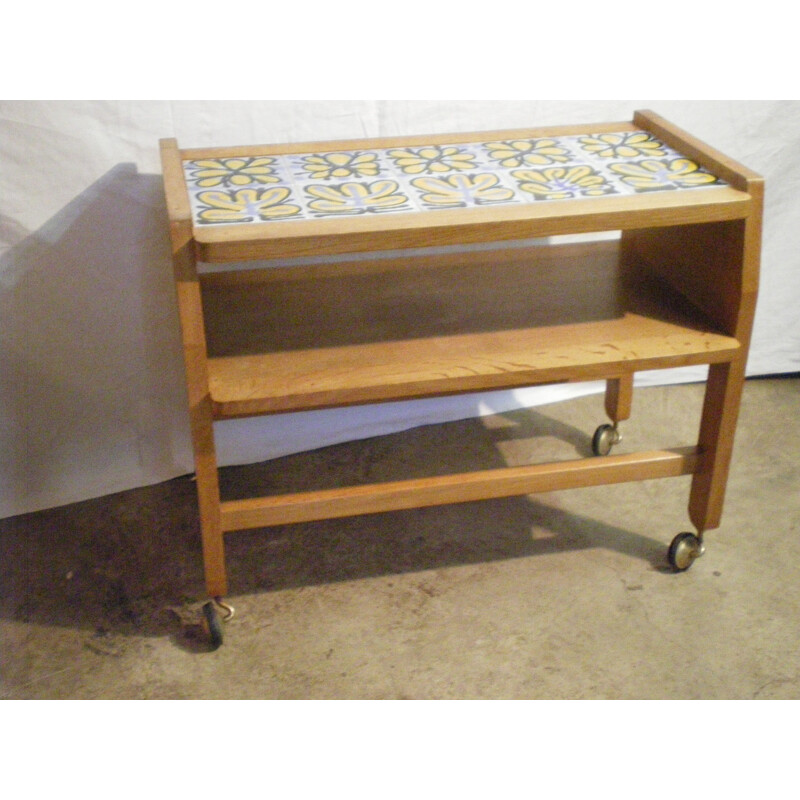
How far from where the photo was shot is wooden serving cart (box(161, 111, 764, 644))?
5.24ft

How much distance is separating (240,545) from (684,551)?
2.87 ft

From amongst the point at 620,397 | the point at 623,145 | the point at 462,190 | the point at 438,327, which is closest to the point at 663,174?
the point at 623,145

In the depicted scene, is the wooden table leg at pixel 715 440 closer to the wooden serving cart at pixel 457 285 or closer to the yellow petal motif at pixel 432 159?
the wooden serving cart at pixel 457 285

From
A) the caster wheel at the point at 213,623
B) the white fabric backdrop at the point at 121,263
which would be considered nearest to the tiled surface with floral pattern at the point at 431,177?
the white fabric backdrop at the point at 121,263

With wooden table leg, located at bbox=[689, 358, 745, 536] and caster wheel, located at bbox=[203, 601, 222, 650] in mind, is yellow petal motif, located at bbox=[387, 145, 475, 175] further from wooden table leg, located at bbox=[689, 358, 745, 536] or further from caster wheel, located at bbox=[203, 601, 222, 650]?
caster wheel, located at bbox=[203, 601, 222, 650]

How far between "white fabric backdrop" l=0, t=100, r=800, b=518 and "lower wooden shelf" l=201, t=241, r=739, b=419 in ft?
0.92

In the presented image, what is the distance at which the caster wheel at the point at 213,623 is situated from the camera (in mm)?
1818

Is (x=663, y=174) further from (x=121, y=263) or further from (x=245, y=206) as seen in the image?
(x=121, y=263)

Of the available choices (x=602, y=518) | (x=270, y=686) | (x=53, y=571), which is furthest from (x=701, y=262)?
(x=53, y=571)

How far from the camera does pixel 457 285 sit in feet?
6.41

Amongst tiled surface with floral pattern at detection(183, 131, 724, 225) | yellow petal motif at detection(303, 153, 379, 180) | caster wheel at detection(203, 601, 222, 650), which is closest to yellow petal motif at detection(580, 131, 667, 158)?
tiled surface with floral pattern at detection(183, 131, 724, 225)

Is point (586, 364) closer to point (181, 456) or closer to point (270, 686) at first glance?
point (270, 686)

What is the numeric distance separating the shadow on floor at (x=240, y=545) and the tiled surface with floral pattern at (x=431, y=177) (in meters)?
0.74

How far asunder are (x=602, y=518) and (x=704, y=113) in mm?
933
